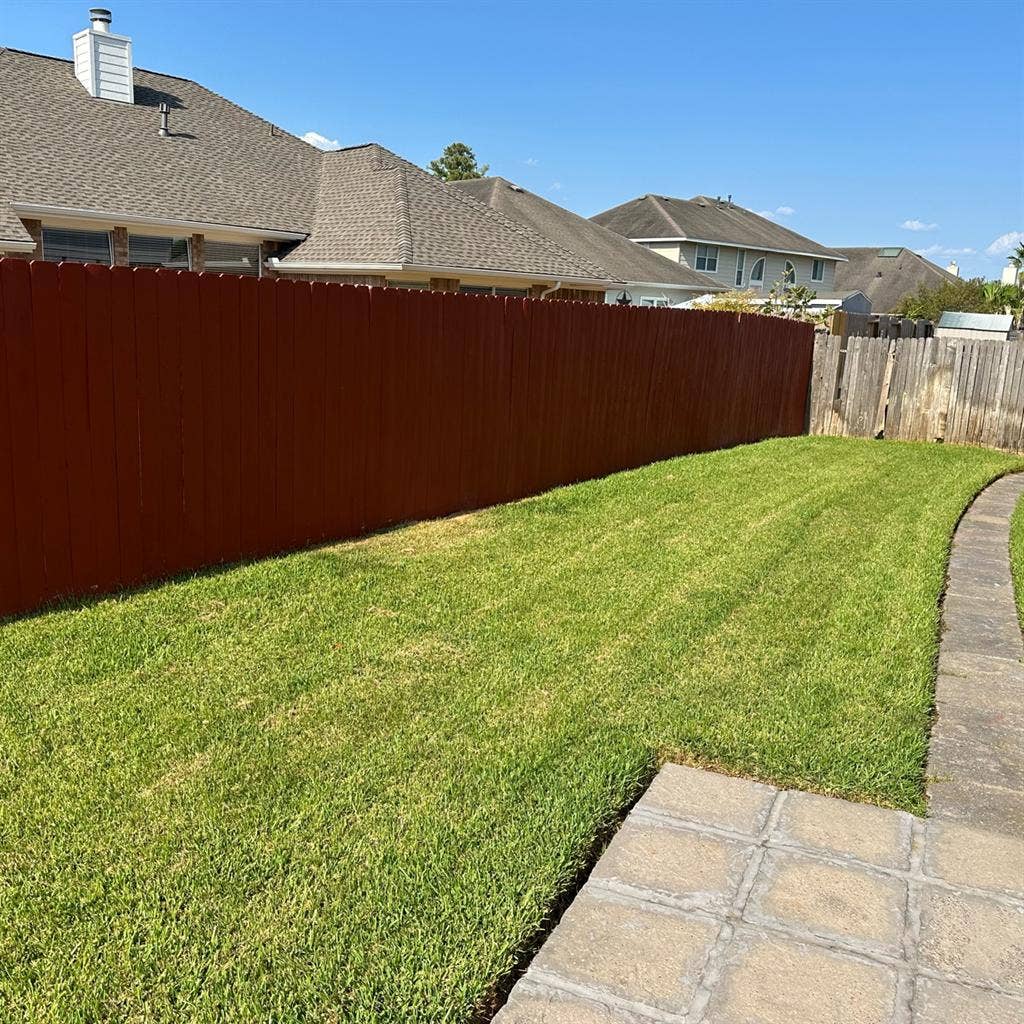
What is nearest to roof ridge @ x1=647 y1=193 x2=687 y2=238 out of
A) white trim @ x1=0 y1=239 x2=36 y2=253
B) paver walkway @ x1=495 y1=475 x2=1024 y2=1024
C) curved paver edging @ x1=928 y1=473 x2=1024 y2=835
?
white trim @ x1=0 y1=239 x2=36 y2=253

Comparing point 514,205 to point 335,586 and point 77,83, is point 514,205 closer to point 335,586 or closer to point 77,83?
point 77,83

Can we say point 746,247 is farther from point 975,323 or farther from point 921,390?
point 921,390

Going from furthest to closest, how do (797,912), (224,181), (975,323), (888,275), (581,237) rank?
(888,275) < (975,323) < (581,237) < (224,181) < (797,912)

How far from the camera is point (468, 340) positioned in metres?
7.63

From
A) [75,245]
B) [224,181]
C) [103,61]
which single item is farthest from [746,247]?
[75,245]

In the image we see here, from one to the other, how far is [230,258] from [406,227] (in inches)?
124

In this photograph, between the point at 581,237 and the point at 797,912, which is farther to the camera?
the point at 581,237

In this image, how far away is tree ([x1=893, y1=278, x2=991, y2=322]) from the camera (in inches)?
1879

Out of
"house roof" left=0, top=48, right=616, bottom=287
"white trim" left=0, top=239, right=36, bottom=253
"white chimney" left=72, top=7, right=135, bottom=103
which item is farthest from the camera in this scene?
"white chimney" left=72, top=7, right=135, bottom=103

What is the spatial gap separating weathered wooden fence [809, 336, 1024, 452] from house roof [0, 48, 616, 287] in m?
6.11

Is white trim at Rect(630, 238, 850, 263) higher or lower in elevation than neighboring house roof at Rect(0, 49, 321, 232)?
higher

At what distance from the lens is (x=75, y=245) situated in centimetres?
1426

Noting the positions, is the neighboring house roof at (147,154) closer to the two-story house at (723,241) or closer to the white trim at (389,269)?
the white trim at (389,269)

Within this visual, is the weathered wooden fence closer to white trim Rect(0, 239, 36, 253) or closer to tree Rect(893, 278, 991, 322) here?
white trim Rect(0, 239, 36, 253)
